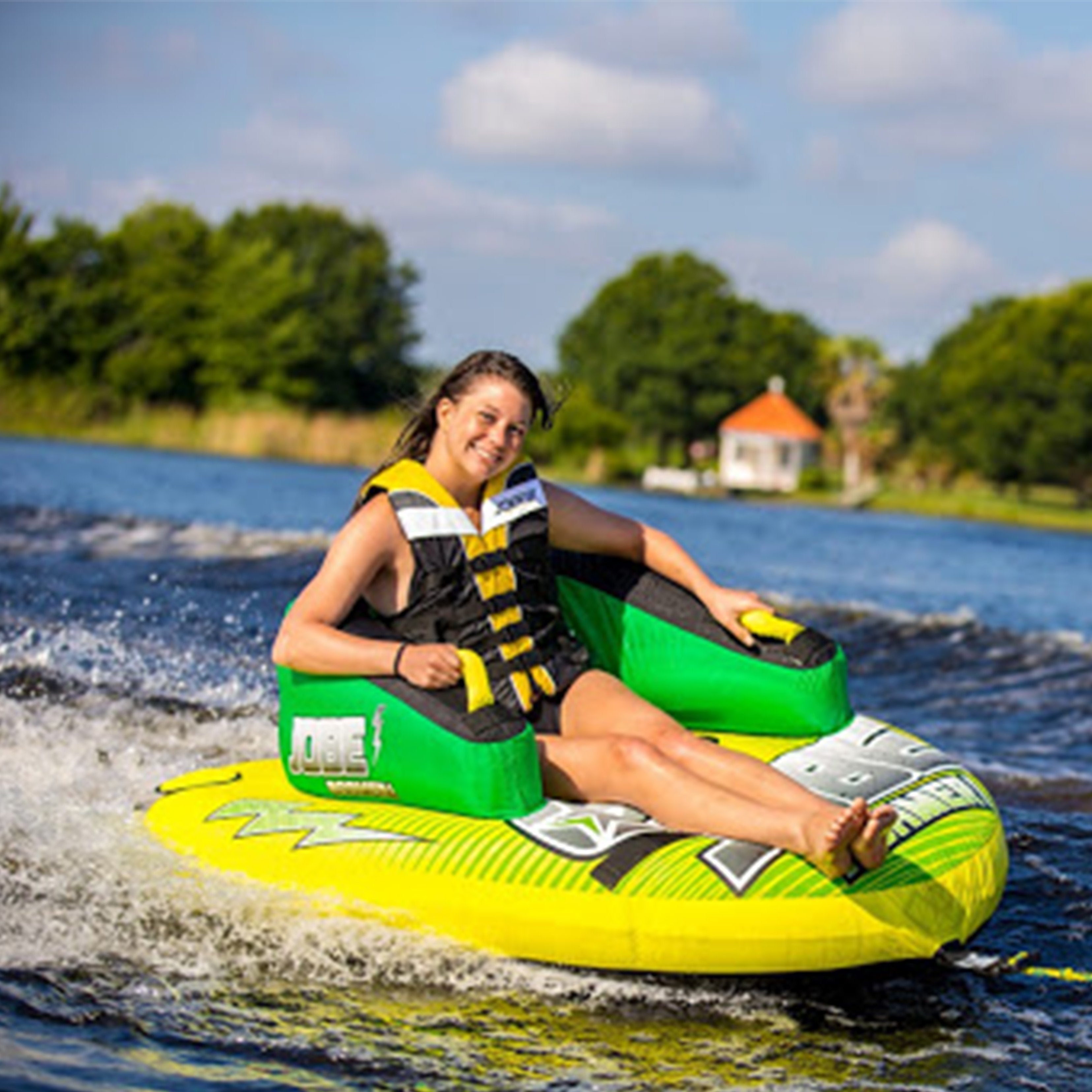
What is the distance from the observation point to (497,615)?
4.16 m

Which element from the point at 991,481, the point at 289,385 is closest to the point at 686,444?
the point at 991,481

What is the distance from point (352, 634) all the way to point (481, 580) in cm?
36

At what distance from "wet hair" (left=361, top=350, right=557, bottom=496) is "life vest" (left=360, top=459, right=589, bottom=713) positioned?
7 cm

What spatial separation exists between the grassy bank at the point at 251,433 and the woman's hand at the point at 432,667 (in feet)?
A: 78.7

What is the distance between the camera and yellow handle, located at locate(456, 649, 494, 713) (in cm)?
389

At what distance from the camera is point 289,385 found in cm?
4522

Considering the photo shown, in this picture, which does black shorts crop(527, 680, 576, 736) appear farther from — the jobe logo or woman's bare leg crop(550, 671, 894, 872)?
the jobe logo

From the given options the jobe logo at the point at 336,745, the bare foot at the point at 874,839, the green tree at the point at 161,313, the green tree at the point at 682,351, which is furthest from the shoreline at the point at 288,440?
the bare foot at the point at 874,839

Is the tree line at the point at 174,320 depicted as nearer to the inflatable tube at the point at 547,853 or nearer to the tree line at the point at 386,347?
the tree line at the point at 386,347

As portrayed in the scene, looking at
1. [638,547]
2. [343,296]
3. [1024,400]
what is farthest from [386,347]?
[638,547]

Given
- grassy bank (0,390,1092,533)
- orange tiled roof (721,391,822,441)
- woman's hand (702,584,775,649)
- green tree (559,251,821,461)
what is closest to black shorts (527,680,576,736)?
woman's hand (702,584,775,649)

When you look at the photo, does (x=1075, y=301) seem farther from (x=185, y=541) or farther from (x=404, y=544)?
(x=404, y=544)

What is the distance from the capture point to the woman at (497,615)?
3.89m

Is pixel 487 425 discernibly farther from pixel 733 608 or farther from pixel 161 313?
pixel 161 313
